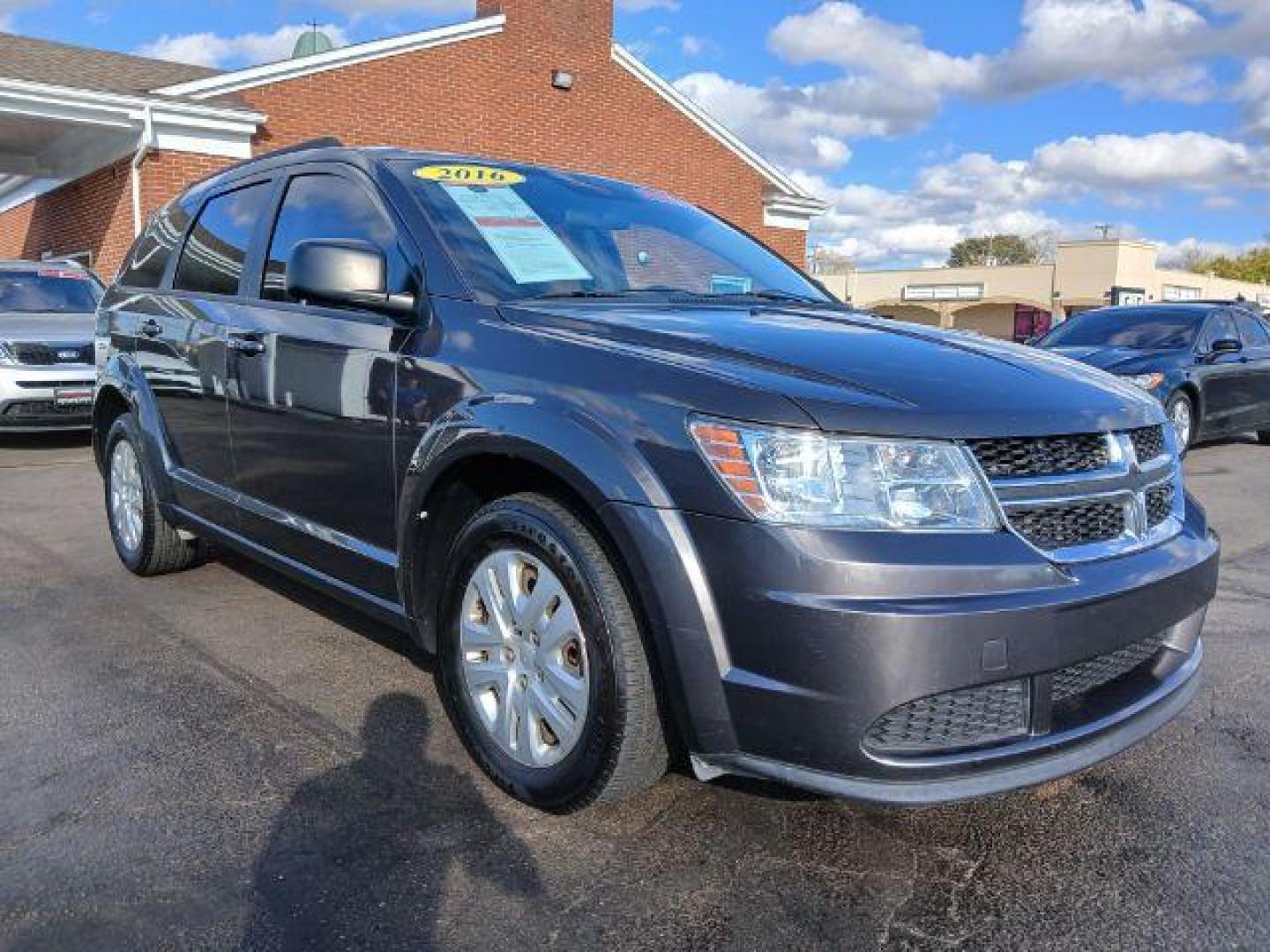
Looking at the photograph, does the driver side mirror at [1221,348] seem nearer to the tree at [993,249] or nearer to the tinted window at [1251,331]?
the tinted window at [1251,331]

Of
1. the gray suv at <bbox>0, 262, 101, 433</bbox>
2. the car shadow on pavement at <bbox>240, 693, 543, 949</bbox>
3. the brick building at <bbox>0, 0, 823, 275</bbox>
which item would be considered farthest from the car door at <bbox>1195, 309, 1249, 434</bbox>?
the gray suv at <bbox>0, 262, 101, 433</bbox>

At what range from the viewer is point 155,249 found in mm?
4926

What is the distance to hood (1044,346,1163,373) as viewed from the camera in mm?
9539

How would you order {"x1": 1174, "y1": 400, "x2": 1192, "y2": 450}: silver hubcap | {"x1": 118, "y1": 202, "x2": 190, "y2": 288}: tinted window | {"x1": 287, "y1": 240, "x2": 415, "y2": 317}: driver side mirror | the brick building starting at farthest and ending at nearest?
the brick building, {"x1": 1174, "y1": 400, "x2": 1192, "y2": 450}: silver hubcap, {"x1": 118, "y1": 202, "x2": 190, "y2": 288}: tinted window, {"x1": 287, "y1": 240, "x2": 415, "y2": 317}: driver side mirror

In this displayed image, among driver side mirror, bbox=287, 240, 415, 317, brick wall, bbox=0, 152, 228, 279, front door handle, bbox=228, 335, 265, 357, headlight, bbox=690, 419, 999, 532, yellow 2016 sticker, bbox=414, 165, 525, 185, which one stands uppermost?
brick wall, bbox=0, 152, 228, 279

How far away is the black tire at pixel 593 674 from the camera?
2.43 m

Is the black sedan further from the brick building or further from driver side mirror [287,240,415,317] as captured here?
the brick building

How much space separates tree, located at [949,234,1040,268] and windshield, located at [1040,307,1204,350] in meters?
84.3

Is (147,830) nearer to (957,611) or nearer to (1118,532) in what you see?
(957,611)

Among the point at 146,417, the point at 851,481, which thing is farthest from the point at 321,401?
the point at 851,481

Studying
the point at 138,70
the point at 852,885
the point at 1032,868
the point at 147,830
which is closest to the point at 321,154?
the point at 147,830

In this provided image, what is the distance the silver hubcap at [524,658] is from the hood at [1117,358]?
795cm

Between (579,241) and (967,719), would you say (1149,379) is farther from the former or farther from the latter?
(967,719)

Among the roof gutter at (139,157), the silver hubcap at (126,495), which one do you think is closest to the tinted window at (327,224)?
the silver hubcap at (126,495)
